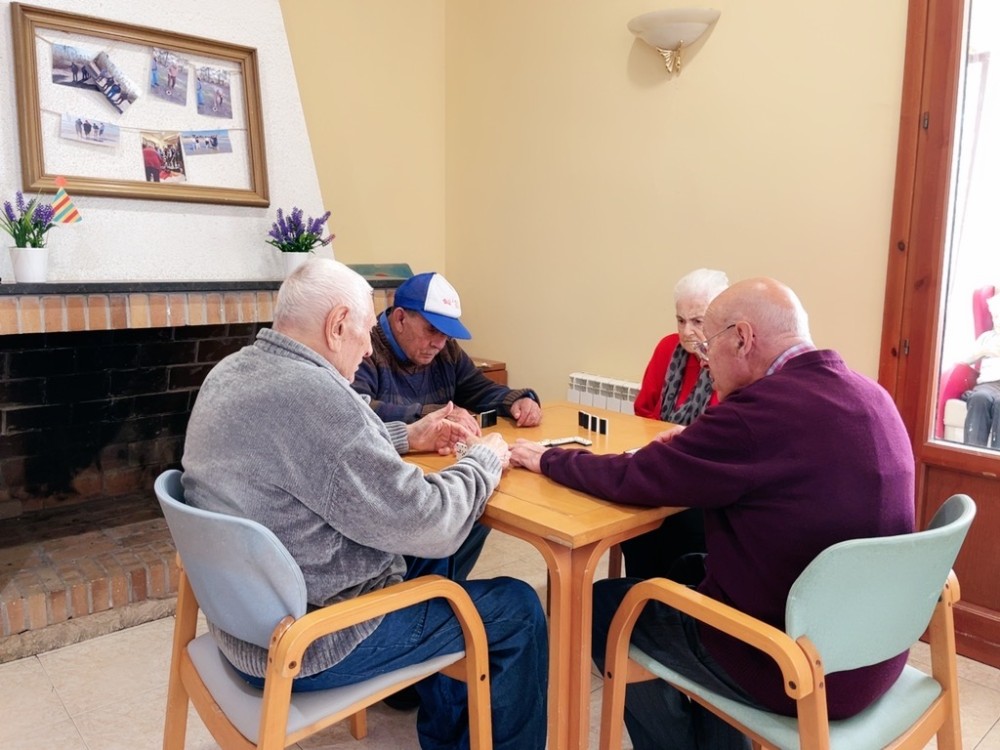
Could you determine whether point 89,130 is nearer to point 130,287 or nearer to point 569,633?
point 130,287

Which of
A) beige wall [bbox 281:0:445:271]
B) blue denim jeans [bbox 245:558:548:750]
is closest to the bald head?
blue denim jeans [bbox 245:558:548:750]

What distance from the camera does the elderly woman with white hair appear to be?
2.12 meters

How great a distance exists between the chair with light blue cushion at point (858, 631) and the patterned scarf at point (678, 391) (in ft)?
3.31

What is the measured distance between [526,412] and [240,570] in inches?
43.6

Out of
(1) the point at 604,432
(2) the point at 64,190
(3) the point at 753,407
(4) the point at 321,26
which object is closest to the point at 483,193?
(4) the point at 321,26

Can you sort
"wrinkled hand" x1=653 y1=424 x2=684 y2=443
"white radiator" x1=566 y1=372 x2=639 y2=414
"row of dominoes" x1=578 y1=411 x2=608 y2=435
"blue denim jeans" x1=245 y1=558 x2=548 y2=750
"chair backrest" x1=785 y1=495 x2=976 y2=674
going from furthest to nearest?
"white radiator" x1=566 y1=372 x2=639 y2=414 < "row of dominoes" x1=578 y1=411 x2=608 y2=435 < "wrinkled hand" x1=653 y1=424 x2=684 y2=443 < "blue denim jeans" x1=245 y1=558 x2=548 y2=750 < "chair backrest" x1=785 y1=495 x2=976 y2=674

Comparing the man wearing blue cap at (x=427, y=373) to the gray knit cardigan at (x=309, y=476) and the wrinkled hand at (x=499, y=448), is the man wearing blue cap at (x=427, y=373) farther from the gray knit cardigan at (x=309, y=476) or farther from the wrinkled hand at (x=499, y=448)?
the gray knit cardigan at (x=309, y=476)

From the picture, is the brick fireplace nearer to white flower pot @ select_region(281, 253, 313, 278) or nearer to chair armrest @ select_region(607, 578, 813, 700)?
white flower pot @ select_region(281, 253, 313, 278)

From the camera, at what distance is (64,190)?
2631 millimetres

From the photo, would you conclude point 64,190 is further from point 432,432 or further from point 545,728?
point 545,728

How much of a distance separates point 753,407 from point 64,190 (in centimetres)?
245

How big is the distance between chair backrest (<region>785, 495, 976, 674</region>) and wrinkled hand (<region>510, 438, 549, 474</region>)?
674 mm

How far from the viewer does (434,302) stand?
2139 millimetres

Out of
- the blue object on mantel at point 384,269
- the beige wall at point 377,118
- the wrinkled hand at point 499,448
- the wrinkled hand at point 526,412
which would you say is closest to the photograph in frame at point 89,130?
the beige wall at point 377,118
